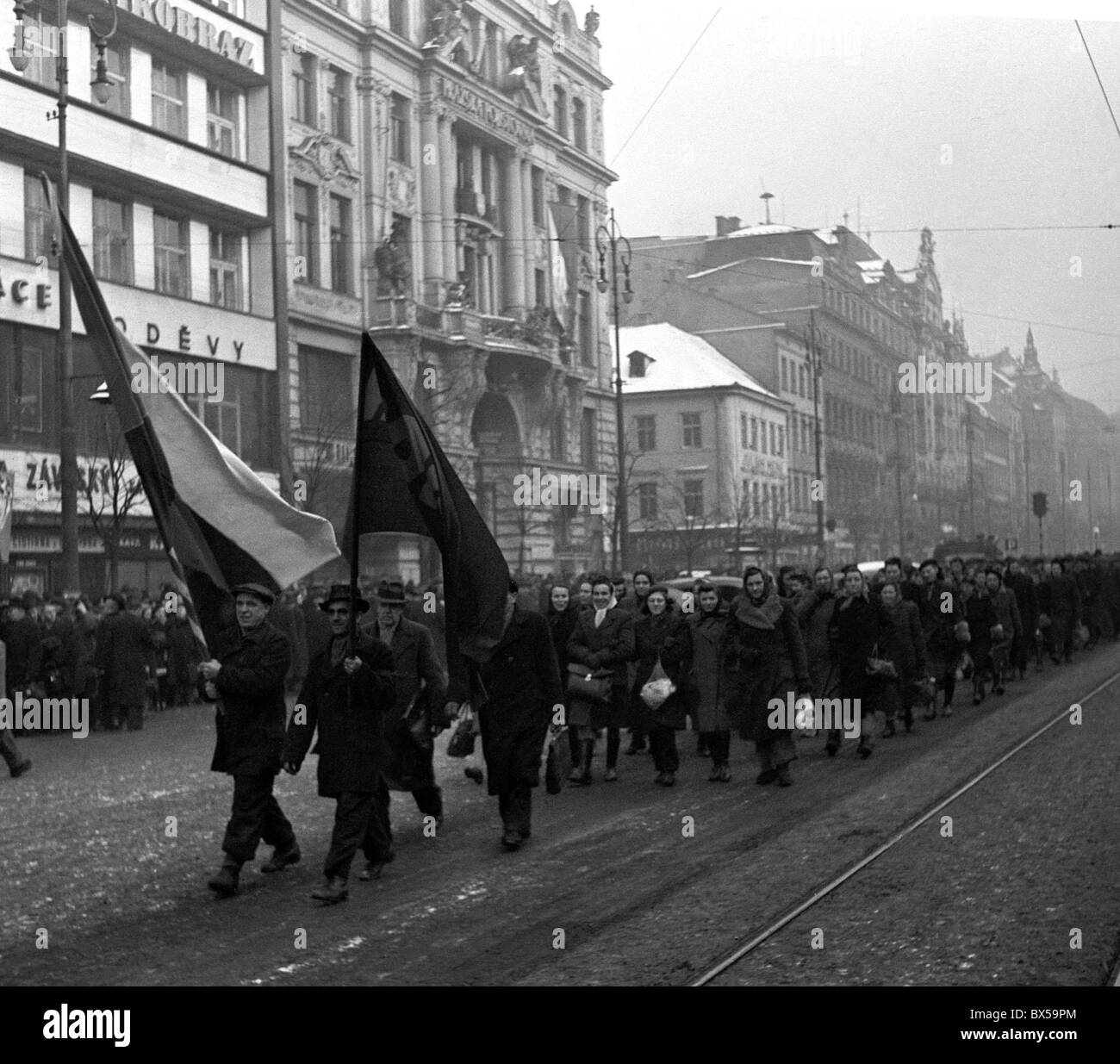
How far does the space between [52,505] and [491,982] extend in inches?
972

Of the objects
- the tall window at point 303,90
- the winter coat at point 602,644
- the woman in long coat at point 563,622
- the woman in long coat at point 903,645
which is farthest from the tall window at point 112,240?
the winter coat at point 602,644

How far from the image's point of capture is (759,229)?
74.8m

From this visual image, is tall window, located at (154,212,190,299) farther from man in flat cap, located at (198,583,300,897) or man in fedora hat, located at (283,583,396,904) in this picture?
man in fedora hat, located at (283,583,396,904)

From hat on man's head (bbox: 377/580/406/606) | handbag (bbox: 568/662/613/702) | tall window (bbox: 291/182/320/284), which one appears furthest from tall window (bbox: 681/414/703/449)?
hat on man's head (bbox: 377/580/406/606)

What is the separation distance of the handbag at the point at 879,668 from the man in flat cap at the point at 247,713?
7.68 meters

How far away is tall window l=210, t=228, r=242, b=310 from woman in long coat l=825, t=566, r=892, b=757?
2318 cm

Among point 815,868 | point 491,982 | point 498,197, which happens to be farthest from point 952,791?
point 498,197

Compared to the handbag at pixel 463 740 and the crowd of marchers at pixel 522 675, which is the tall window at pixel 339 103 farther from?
the handbag at pixel 463 740

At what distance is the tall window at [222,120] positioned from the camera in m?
36.5

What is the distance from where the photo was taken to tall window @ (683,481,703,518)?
57675mm

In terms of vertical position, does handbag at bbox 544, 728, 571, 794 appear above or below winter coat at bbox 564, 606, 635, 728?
below

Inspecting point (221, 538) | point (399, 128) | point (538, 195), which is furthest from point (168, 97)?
point (221, 538)

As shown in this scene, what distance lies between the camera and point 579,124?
49250mm

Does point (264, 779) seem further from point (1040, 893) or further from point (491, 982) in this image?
point (1040, 893)
